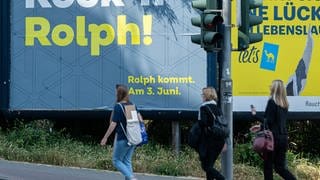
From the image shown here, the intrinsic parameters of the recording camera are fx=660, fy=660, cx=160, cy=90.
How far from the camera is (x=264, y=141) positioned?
10445mm

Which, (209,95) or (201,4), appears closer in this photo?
(209,95)

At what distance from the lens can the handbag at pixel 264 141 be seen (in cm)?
1040

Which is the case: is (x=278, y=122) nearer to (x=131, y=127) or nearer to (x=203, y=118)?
(x=203, y=118)

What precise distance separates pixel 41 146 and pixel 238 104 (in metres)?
4.79

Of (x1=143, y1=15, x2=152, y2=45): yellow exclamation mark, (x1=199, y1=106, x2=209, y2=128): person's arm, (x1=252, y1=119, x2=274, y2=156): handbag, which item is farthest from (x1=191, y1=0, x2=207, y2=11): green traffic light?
(x1=143, y1=15, x2=152, y2=45): yellow exclamation mark

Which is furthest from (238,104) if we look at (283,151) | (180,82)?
(283,151)

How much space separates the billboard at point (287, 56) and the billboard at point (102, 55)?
43.4 inches

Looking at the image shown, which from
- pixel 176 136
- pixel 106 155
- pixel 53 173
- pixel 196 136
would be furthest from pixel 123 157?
pixel 176 136

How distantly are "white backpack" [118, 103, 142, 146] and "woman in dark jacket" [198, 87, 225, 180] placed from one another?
102 centimetres

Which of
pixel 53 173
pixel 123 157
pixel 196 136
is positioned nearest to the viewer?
pixel 196 136

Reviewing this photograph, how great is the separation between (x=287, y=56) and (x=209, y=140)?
6.08 m

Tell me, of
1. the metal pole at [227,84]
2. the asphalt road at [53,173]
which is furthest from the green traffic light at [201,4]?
the asphalt road at [53,173]

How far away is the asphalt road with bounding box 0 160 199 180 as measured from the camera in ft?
40.5

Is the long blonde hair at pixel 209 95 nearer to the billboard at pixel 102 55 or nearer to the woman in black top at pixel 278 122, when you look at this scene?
the woman in black top at pixel 278 122
